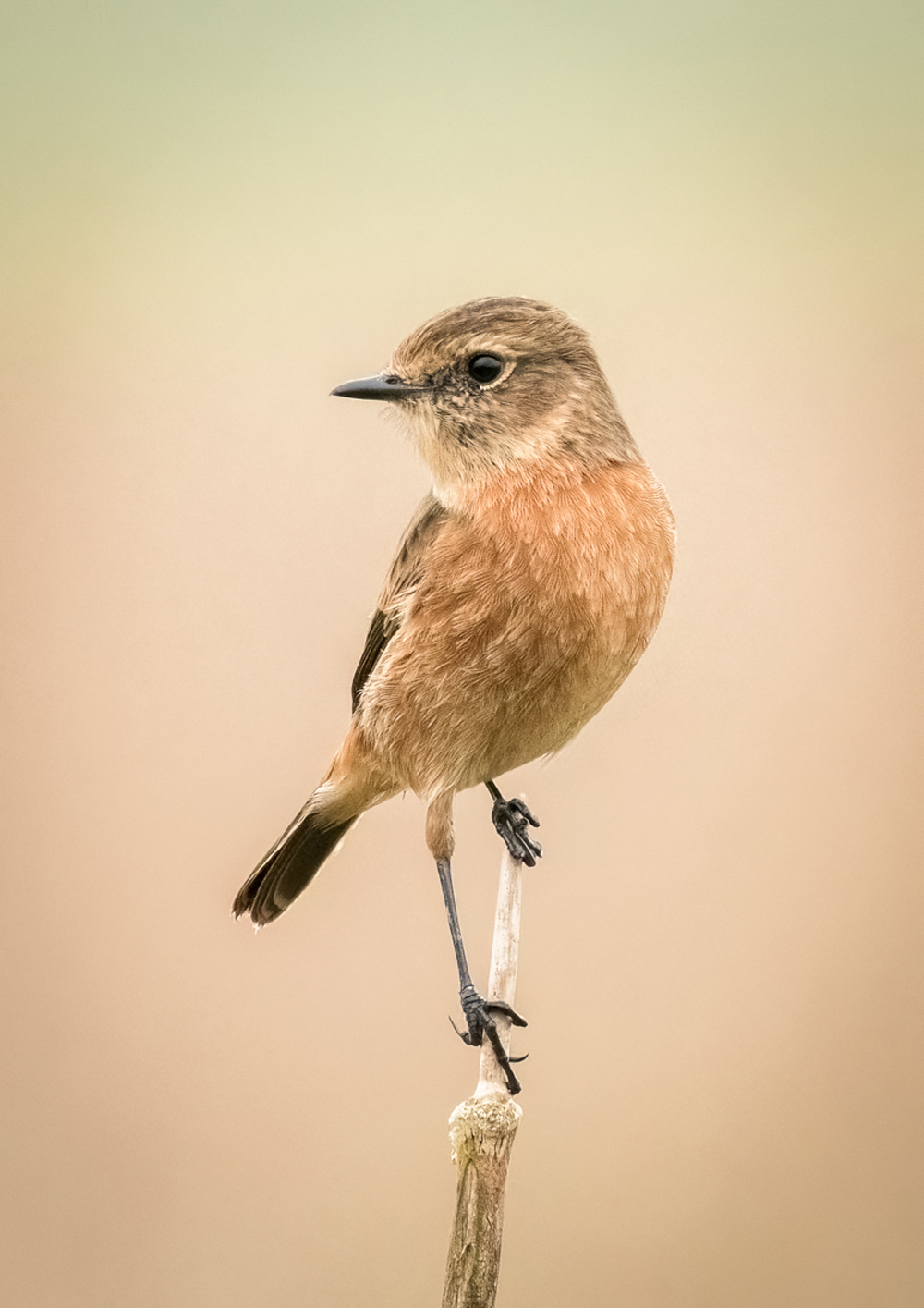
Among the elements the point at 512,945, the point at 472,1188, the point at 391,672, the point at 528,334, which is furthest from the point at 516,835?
the point at 528,334

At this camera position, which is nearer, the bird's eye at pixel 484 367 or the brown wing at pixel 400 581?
the bird's eye at pixel 484 367

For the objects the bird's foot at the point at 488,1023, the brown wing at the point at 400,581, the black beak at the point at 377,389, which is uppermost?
the black beak at the point at 377,389

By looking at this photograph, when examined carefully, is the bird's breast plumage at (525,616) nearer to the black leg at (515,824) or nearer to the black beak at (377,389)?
the black beak at (377,389)

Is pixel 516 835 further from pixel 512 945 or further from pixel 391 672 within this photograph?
pixel 391 672

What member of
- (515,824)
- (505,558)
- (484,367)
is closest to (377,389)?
(484,367)

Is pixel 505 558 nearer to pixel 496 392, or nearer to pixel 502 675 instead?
pixel 502 675

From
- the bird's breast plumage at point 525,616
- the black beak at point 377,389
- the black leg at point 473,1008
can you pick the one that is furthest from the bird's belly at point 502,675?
the black beak at point 377,389
